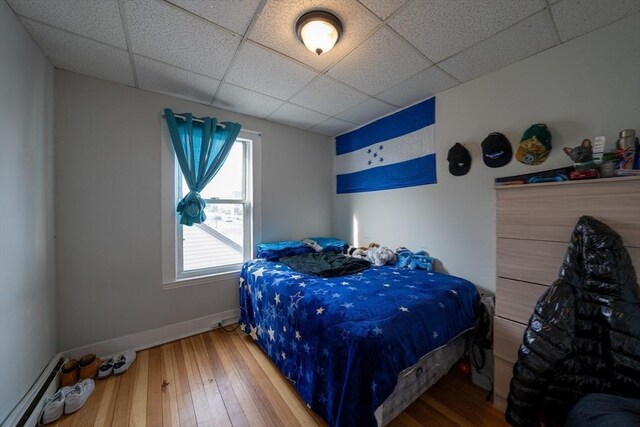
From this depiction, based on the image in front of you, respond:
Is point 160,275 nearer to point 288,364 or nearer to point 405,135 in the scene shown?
point 288,364

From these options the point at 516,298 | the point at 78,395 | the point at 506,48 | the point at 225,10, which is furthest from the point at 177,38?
the point at 516,298

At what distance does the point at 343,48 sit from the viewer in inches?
62.3

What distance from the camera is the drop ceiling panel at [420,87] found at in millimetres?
1911

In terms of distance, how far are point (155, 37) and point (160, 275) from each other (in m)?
1.95

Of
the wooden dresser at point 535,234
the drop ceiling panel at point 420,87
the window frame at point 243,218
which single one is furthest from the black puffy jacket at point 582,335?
the window frame at point 243,218

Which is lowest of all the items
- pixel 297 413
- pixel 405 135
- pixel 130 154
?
pixel 297 413

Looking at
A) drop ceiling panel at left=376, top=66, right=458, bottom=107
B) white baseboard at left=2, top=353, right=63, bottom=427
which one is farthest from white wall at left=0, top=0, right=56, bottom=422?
drop ceiling panel at left=376, top=66, right=458, bottom=107

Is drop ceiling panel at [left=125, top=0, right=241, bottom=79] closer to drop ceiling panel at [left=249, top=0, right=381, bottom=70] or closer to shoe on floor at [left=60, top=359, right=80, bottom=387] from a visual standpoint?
drop ceiling panel at [left=249, top=0, right=381, bottom=70]

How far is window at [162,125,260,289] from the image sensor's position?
7.35ft

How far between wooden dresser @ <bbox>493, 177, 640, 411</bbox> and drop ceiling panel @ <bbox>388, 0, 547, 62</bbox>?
1.00 metres

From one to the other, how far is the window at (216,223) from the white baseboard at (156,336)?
16.1 inches

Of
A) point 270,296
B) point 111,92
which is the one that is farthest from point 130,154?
point 270,296

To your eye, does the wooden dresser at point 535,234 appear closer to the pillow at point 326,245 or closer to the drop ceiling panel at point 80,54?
the pillow at point 326,245

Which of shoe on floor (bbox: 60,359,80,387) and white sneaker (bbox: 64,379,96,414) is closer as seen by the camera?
white sneaker (bbox: 64,379,96,414)
